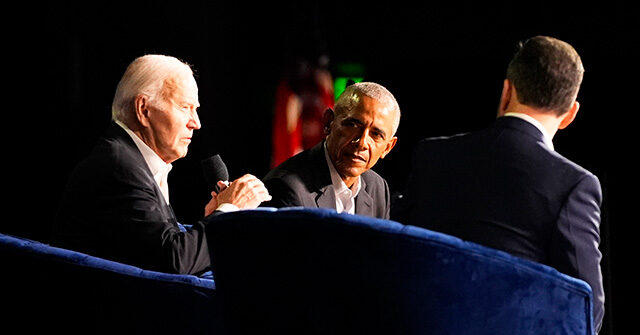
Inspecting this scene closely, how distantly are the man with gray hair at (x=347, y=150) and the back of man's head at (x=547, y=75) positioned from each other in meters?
0.82

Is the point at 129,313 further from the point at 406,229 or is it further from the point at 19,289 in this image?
the point at 406,229

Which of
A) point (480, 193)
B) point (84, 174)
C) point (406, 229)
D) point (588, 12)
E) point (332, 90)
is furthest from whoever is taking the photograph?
point (332, 90)

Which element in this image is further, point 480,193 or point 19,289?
point 19,289

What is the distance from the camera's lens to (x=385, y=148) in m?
2.54

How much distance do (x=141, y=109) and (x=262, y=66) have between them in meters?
3.01

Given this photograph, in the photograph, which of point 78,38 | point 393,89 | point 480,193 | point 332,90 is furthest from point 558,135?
point 480,193

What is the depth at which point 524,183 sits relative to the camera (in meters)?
1.54

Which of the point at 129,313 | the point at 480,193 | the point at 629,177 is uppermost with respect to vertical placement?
the point at 480,193

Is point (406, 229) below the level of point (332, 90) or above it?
above

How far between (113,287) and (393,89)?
3399 mm

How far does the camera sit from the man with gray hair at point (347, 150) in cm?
240

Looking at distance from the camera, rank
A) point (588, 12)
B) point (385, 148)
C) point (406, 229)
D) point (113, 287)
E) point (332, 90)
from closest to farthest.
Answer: point (406, 229), point (113, 287), point (385, 148), point (588, 12), point (332, 90)

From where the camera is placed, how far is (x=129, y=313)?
71.5 inches

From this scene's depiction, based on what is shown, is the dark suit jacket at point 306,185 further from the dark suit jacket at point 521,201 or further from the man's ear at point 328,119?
the dark suit jacket at point 521,201
